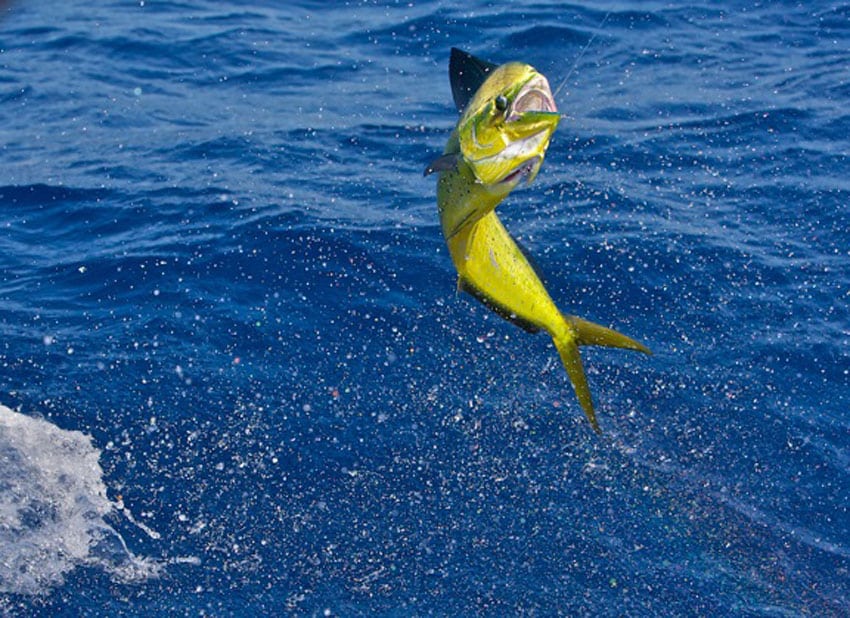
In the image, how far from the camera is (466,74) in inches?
137

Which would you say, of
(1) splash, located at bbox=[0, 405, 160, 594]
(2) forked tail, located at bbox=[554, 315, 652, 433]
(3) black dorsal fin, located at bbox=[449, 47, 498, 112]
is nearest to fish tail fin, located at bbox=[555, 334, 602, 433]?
(2) forked tail, located at bbox=[554, 315, 652, 433]

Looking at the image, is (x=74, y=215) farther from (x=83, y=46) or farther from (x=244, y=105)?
(x=83, y=46)

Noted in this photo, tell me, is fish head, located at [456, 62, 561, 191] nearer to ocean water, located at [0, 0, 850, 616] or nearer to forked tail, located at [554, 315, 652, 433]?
forked tail, located at [554, 315, 652, 433]

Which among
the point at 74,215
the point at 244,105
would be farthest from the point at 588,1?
the point at 74,215

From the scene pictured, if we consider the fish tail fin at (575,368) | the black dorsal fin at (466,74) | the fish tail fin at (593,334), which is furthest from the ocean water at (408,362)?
the black dorsal fin at (466,74)

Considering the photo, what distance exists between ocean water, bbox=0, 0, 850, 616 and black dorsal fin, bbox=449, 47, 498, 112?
2427 millimetres

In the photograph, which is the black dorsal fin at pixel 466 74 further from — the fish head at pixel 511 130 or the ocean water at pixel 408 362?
the ocean water at pixel 408 362

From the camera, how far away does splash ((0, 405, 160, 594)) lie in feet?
16.1

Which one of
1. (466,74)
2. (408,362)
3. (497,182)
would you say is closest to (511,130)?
(497,182)

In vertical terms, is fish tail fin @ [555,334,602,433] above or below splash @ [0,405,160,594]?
above

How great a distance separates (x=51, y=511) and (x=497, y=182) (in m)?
3.47

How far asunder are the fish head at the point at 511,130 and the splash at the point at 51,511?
296cm

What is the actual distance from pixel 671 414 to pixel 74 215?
515 centimetres

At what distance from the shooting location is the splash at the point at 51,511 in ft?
16.1
